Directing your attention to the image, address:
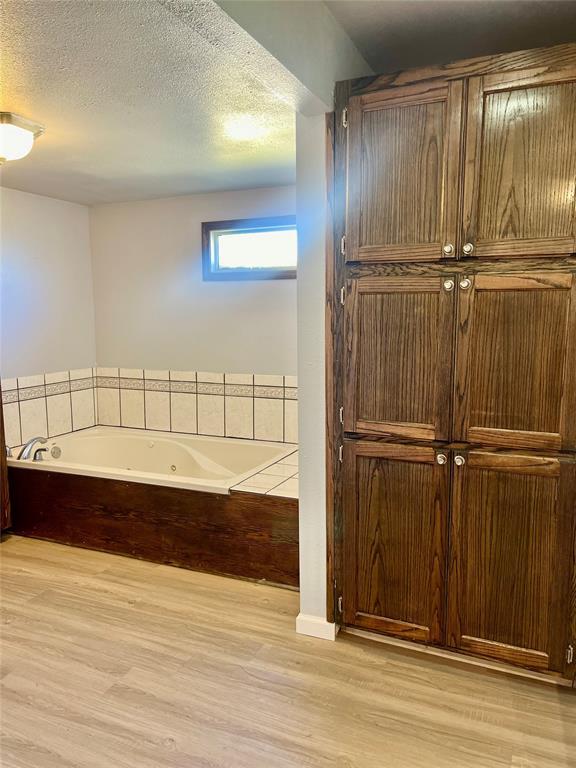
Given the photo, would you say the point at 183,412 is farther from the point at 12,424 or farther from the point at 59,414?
the point at 12,424

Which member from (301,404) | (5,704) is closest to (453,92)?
(301,404)

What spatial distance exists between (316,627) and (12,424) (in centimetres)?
250

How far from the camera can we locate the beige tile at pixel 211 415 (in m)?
3.94

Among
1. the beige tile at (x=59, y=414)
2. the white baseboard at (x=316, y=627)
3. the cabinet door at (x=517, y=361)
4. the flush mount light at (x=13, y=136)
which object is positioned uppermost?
the flush mount light at (x=13, y=136)

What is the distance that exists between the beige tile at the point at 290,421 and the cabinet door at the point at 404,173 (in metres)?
1.75

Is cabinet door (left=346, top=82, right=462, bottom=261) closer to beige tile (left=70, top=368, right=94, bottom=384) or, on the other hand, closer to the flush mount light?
the flush mount light

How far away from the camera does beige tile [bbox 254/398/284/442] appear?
3.74m

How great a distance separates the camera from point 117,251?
418 centimetres

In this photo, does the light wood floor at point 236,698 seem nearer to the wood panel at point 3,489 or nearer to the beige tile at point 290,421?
the wood panel at point 3,489

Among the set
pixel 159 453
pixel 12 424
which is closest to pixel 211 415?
pixel 159 453

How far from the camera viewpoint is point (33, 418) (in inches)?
151

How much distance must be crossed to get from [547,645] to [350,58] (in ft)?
7.43

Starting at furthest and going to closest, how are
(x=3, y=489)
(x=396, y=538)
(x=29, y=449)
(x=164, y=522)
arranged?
(x=29, y=449) < (x=3, y=489) < (x=164, y=522) < (x=396, y=538)

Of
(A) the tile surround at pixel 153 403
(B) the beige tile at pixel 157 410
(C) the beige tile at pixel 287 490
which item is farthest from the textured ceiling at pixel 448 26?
(B) the beige tile at pixel 157 410
